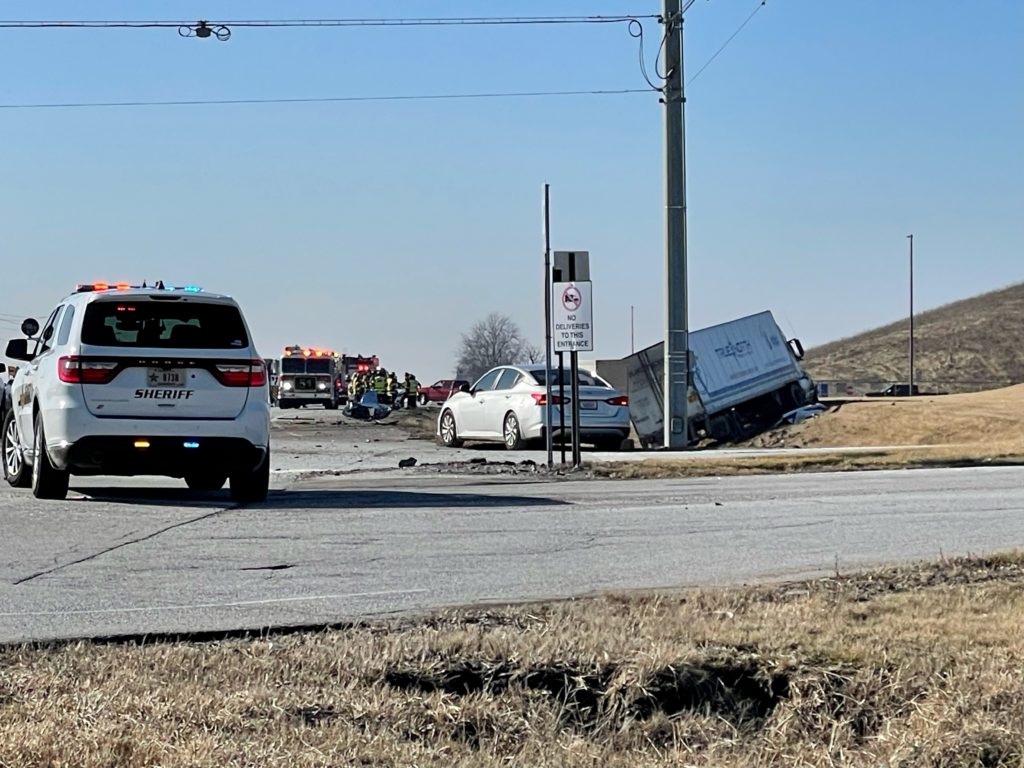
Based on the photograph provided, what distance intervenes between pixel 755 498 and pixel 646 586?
5.54 metres

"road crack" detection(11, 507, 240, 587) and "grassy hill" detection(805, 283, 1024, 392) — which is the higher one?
"grassy hill" detection(805, 283, 1024, 392)

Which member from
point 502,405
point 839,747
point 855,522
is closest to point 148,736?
point 839,747

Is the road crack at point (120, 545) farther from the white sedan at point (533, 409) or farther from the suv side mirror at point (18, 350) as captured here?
the white sedan at point (533, 409)

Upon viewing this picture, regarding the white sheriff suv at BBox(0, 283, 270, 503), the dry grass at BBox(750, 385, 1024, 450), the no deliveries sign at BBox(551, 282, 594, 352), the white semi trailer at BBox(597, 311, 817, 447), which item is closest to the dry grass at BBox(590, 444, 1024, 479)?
the no deliveries sign at BBox(551, 282, 594, 352)

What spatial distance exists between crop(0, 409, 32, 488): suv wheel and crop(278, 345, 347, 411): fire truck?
48178 millimetres

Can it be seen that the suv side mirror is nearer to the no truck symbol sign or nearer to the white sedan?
the no truck symbol sign

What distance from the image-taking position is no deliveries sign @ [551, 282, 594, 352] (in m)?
18.3

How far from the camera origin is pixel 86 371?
12508mm

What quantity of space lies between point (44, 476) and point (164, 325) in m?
1.76

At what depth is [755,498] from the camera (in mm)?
13773

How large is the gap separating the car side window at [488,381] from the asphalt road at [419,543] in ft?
31.5

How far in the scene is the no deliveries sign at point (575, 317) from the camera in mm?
18312

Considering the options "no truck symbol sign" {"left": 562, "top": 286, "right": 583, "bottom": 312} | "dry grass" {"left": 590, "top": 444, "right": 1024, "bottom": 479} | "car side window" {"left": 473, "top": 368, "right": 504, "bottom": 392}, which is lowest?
"dry grass" {"left": 590, "top": 444, "right": 1024, "bottom": 479}

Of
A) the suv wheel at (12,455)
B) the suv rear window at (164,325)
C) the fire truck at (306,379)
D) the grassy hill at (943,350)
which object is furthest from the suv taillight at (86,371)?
the grassy hill at (943,350)
